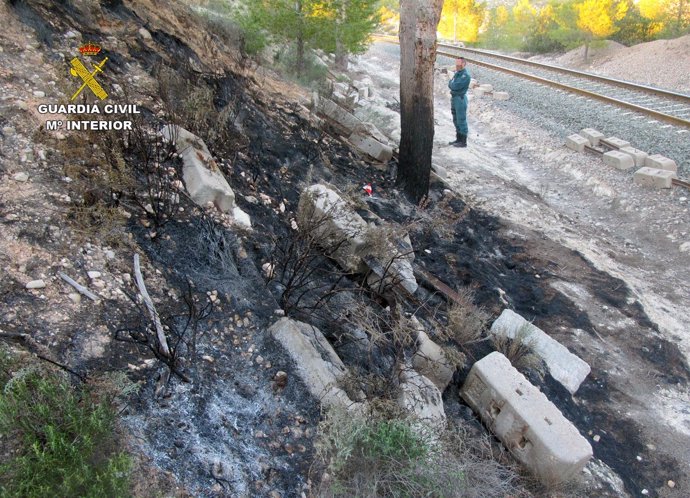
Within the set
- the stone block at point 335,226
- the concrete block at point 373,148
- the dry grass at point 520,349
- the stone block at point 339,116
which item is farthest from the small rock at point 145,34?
the dry grass at point 520,349

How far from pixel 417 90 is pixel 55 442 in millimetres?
5894

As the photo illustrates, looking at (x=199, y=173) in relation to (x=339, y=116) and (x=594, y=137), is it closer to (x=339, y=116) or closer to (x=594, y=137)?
(x=339, y=116)

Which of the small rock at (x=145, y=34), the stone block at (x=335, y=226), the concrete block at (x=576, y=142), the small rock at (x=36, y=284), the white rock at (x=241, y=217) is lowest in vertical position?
the concrete block at (x=576, y=142)

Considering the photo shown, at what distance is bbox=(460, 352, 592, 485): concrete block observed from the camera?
3342 mm

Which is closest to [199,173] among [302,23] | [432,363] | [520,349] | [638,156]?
[432,363]

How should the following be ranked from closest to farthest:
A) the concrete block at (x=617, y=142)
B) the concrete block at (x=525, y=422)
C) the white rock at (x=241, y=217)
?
the concrete block at (x=525, y=422) → the white rock at (x=241, y=217) → the concrete block at (x=617, y=142)

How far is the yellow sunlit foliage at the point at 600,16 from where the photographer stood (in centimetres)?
2084

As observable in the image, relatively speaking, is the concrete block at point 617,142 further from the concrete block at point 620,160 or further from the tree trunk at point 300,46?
the tree trunk at point 300,46

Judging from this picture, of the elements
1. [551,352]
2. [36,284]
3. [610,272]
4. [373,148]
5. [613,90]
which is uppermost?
[36,284]

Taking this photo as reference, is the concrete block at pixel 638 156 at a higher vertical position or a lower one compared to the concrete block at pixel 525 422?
higher

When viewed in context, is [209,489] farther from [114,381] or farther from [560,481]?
[560,481]

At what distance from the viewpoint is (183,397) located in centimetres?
282

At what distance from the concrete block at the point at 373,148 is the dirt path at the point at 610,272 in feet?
4.71

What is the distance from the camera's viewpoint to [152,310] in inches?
123
